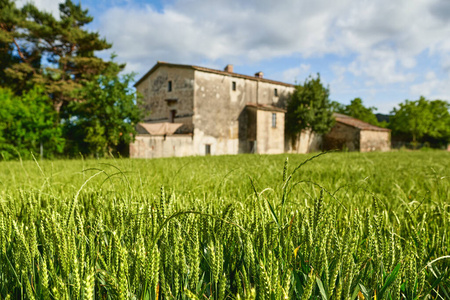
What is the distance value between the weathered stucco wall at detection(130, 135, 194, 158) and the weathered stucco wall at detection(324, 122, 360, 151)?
56.8 feet

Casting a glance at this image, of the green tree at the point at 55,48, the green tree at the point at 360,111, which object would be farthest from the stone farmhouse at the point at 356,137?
the green tree at the point at 55,48

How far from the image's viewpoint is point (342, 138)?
108 feet

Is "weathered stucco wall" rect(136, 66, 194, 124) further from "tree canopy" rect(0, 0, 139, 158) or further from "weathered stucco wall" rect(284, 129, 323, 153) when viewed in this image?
"weathered stucco wall" rect(284, 129, 323, 153)

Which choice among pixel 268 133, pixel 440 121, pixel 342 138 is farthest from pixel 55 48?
pixel 440 121

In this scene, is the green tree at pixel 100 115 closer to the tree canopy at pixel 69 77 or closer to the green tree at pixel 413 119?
the tree canopy at pixel 69 77

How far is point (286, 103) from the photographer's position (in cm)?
3169

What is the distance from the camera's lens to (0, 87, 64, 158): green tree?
1459 centimetres

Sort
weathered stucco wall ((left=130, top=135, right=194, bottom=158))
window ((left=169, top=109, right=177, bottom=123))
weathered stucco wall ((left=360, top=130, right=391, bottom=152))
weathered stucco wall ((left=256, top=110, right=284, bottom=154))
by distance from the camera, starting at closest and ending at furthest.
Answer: weathered stucco wall ((left=130, top=135, right=194, bottom=158)) → window ((left=169, top=109, right=177, bottom=123)) → weathered stucco wall ((left=256, top=110, right=284, bottom=154)) → weathered stucco wall ((left=360, top=130, right=391, bottom=152))

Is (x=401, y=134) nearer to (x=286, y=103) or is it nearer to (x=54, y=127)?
(x=286, y=103)

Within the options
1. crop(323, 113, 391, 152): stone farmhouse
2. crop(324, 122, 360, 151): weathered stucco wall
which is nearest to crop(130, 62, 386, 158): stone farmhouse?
crop(324, 122, 360, 151): weathered stucco wall

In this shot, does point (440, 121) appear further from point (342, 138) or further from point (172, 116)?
point (172, 116)

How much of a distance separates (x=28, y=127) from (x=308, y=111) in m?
24.6

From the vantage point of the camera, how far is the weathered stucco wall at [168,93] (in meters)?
24.4

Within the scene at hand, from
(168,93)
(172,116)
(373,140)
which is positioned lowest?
(373,140)
